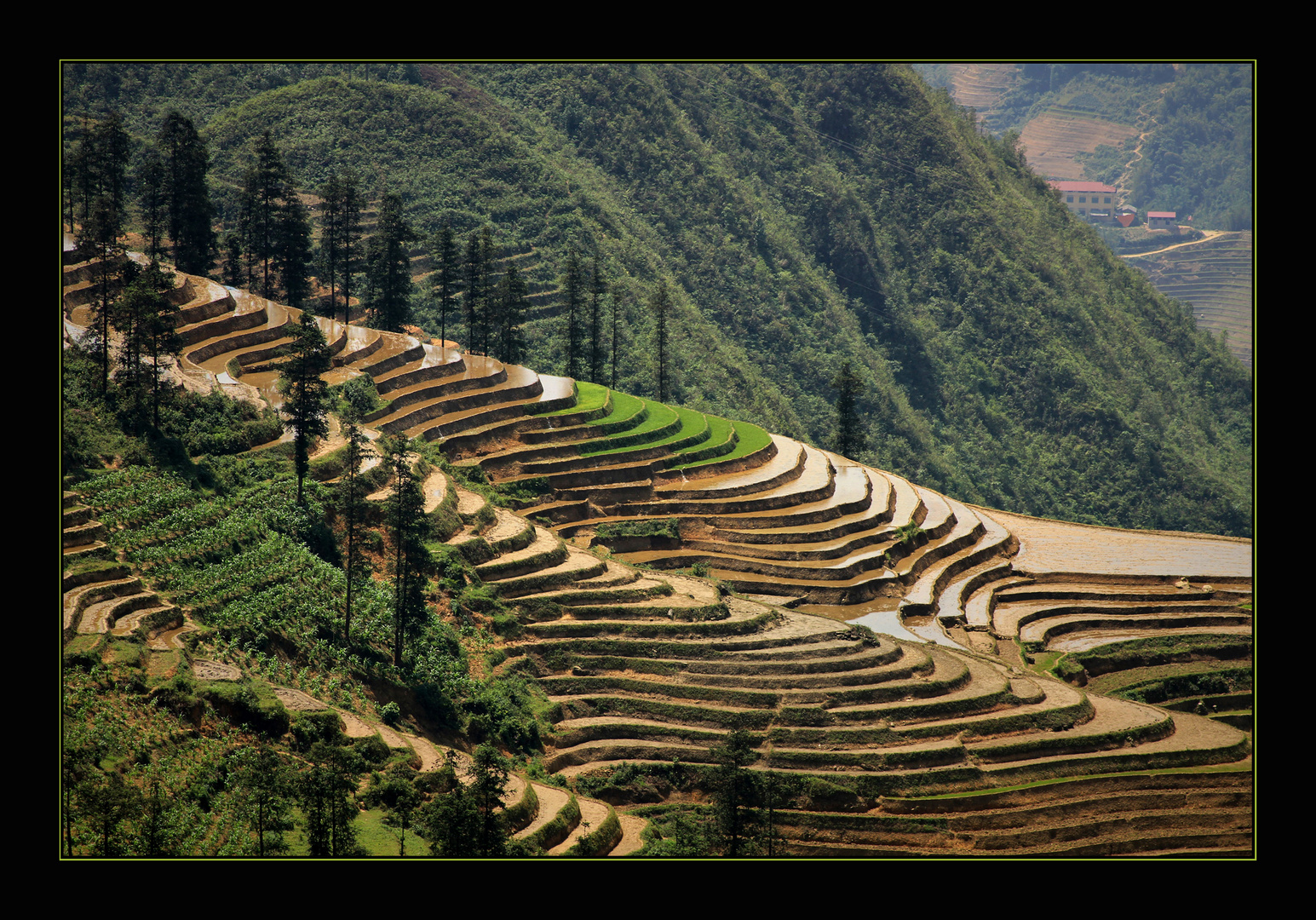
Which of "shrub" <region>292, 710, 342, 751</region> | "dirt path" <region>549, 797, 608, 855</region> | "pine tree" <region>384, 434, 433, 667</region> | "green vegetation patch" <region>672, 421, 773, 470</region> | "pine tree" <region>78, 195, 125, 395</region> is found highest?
"pine tree" <region>78, 195, 125, 395</region>

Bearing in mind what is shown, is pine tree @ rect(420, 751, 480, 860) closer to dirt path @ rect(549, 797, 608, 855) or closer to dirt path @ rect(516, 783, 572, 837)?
dirt path @ rect(516, 783, 572, 837)

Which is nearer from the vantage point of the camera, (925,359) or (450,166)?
(450,166)

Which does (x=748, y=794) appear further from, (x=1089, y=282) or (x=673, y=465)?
(x=1089, y=282)

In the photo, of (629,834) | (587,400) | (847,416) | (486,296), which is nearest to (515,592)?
(629,834)

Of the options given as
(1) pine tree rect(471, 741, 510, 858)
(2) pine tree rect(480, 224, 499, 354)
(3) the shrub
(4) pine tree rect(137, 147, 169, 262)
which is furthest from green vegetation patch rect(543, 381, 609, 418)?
(1) pine tree rect(471, 741, 510, 858)

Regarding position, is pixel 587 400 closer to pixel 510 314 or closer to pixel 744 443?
Answer: pixel 744 443

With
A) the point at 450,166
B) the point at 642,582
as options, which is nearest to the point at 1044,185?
the point at 450,166
